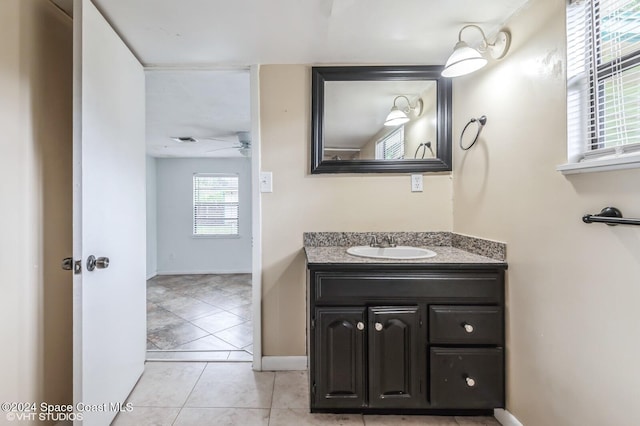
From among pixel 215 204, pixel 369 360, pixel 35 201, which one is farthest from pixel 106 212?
pixel 215 204

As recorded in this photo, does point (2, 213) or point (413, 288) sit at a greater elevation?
point (2, 213)

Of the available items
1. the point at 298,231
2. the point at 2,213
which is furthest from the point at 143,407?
the point at 298,231

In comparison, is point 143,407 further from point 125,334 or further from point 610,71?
point 610,71

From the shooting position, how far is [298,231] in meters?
1.98

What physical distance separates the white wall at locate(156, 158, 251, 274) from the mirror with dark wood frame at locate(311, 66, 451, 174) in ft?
11.9

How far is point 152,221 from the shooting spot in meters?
5.00

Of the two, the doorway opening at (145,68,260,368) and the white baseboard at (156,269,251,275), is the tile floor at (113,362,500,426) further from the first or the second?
the white baseboard at (156,269,251,275)

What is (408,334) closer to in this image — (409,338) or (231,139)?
(409,338)

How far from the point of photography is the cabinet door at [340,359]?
144 cm

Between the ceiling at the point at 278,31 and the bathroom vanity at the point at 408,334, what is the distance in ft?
4.16

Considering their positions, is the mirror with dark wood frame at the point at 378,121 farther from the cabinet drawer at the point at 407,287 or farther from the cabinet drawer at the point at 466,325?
the cabinet drawer at the point at 466,325

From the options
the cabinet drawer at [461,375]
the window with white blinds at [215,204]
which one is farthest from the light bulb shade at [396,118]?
the window with white blinds at [215,204]

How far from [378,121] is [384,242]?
2.73 feet

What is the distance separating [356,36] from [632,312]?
1715 millimetres
